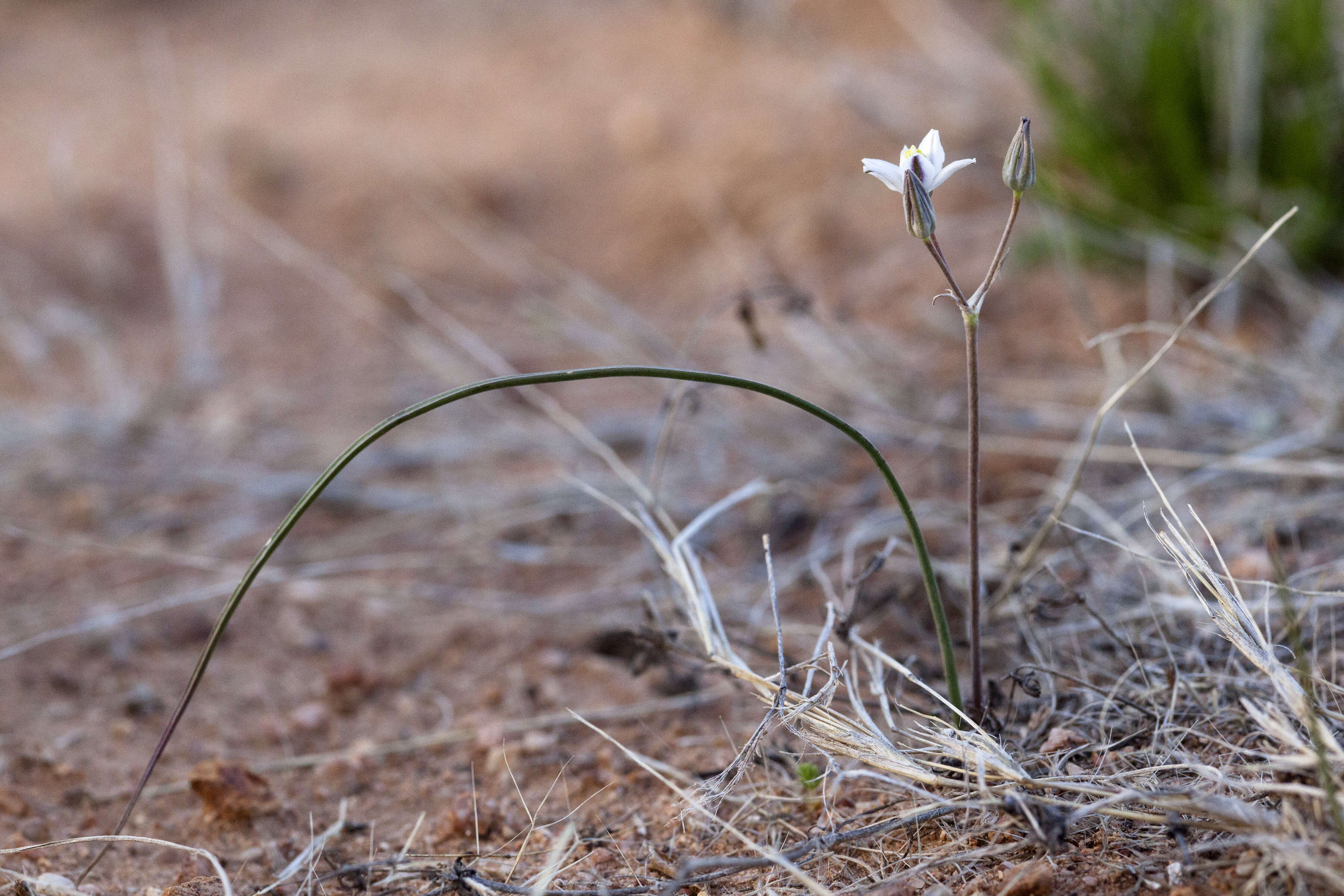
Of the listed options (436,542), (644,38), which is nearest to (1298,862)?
(436,542)

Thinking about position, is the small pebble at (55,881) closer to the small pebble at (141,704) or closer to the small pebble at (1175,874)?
the small pebble at (141,704)

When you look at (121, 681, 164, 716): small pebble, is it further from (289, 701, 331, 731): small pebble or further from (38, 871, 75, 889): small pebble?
(38, 871, 75, 889): small pebble

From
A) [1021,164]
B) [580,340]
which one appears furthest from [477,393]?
[580,340]

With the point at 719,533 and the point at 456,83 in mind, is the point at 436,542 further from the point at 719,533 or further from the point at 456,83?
the point at 456,83

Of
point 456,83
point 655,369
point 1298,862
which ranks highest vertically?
point 456,83

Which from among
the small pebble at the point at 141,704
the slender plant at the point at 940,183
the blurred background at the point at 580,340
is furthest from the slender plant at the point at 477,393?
the small pebble at the point at 141,704

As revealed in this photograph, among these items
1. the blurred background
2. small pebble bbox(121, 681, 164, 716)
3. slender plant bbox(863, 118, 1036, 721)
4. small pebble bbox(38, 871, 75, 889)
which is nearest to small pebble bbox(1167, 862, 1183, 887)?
slender plant bbox(863, 118, 1036, 721)
